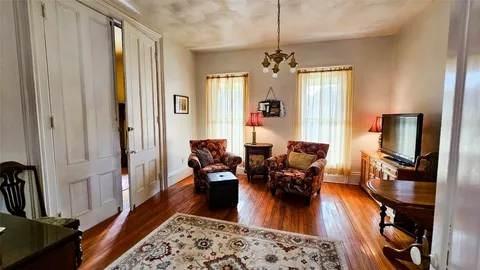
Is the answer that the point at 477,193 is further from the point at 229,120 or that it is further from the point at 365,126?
the point at 229,120

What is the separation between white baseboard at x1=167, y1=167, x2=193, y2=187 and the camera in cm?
451

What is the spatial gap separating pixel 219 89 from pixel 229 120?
729 millimetres

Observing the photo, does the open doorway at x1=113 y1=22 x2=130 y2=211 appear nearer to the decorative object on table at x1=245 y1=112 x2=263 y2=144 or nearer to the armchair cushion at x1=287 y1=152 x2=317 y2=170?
the decorative object on table at x1=245 y1=112 x2=263 y2=144

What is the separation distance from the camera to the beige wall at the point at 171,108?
14.2 feet

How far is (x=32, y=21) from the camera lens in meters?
2.19

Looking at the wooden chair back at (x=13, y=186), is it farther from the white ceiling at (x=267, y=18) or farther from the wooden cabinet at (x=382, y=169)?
the wooden cabinet at (x=382, y=169)

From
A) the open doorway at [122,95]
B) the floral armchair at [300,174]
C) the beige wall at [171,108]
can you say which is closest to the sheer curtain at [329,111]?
the floral armchair at [300,174]

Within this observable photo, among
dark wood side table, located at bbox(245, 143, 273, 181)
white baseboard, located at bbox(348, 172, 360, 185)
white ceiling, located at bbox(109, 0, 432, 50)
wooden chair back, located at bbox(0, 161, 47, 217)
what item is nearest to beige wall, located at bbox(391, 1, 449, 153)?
white ceiling, located at bbox(109, 0, 432, 50)

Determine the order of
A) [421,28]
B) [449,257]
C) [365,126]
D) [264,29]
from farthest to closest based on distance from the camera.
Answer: [365,126]
[264,29]
[421,28]
[449,257]

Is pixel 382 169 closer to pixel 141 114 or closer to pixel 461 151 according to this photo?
pixel 461 151

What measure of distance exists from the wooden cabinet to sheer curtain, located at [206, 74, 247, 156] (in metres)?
2.43

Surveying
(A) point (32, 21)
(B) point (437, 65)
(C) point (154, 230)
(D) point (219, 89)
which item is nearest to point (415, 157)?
(B) point (437, 65)

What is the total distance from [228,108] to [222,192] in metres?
2.31

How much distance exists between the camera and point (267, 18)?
346 cm
